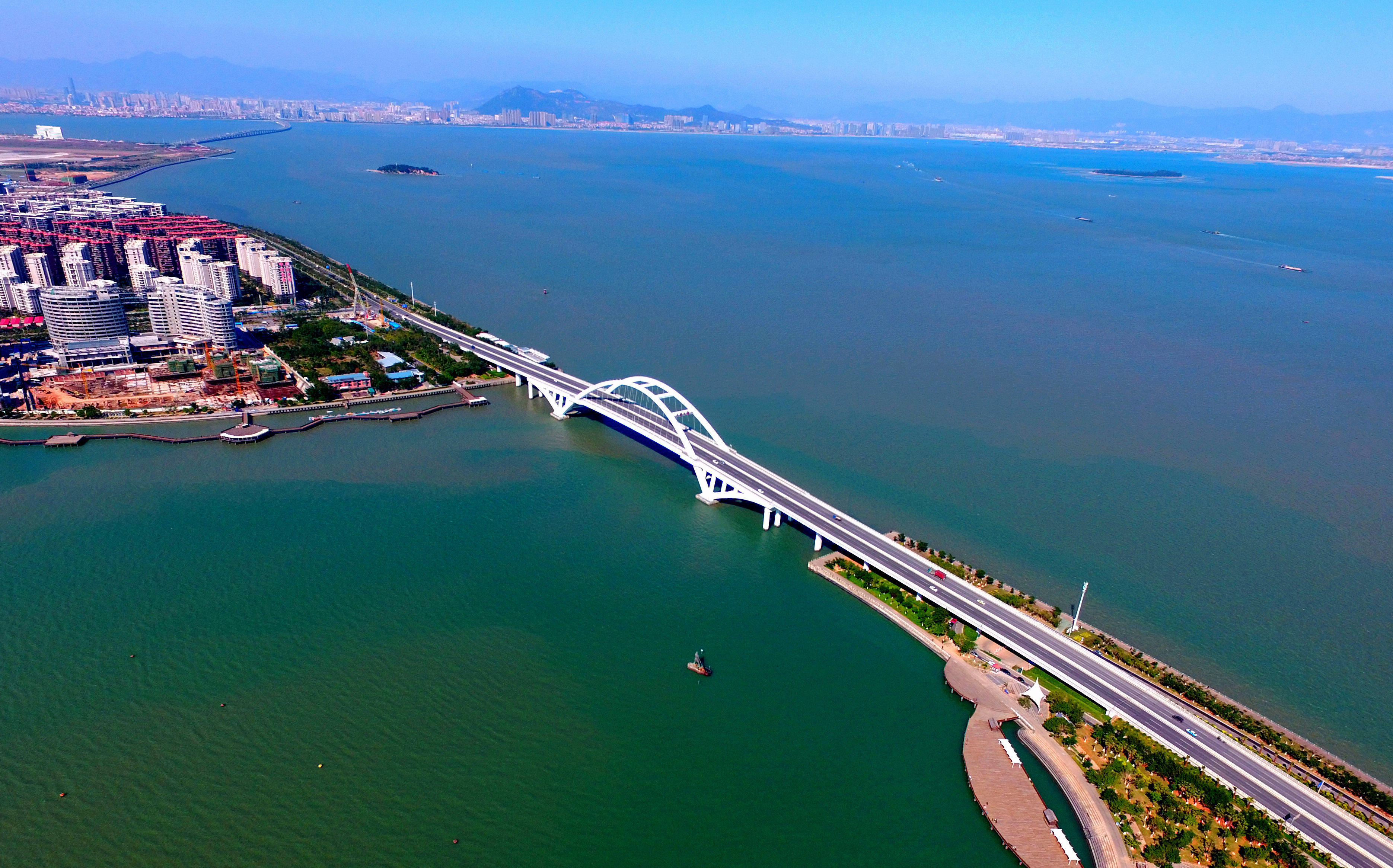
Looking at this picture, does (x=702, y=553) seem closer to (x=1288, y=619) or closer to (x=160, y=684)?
(x=160, y=684)

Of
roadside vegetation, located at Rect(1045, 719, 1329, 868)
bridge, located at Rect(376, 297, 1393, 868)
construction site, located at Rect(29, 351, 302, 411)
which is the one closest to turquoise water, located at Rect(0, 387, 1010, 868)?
bridge, located at Rect(376, 297, 1393, 868)

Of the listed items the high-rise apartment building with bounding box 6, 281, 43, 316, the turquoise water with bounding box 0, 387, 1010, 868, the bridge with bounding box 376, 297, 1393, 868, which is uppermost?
the high-rise apartment building with bounding box 6, 281, 43, 316

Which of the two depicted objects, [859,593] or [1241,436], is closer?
[859,593]

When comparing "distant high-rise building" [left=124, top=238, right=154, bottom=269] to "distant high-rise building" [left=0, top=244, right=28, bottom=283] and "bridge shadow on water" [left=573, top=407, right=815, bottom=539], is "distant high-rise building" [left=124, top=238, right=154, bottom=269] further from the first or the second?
"bridge shadow on water" [left=573, top=407, right=815, bottom=539]

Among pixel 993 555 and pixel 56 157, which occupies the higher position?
pixel 56 157

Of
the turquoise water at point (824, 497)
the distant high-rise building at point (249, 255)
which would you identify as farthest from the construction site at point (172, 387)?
the distant high-rise building at point (249, 255)

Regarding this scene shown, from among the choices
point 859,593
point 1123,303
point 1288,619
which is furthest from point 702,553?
point 1123,303
